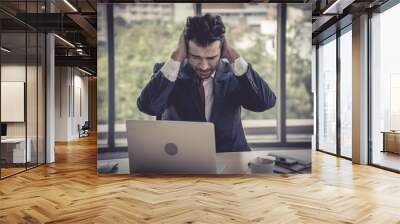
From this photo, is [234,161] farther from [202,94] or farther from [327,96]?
[327,96]

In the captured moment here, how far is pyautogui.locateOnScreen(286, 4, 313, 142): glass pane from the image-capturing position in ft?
19.8

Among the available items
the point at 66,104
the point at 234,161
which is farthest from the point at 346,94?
the point at 66,104

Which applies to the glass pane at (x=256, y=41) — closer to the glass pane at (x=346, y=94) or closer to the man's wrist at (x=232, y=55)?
the man's wrist at (x=232, y=55)

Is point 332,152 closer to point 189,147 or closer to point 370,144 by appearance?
point 370,144

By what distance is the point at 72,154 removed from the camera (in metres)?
9.38

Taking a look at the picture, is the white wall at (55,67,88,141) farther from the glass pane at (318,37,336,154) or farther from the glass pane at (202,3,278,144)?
the glass pane at (202,3,278,144)

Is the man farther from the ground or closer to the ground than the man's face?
closer to the ground

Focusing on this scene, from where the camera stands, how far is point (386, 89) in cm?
695

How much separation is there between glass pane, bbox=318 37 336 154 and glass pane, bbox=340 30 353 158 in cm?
45

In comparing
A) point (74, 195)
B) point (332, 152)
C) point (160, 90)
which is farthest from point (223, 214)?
point (332, 152)

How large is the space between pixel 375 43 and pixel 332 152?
10.2 ft

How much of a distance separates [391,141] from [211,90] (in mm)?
3515

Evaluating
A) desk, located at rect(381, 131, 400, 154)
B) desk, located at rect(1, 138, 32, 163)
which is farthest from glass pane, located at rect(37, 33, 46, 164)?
desk, located at rect(381, 131, 400, 154)

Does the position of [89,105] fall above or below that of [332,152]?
above
